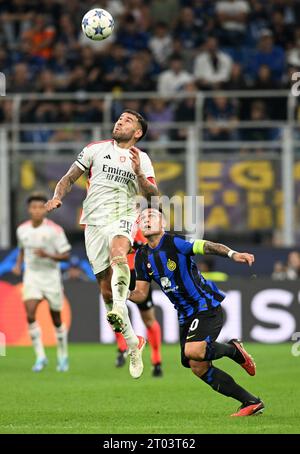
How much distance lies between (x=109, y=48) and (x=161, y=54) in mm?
1119

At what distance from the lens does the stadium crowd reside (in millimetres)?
20750

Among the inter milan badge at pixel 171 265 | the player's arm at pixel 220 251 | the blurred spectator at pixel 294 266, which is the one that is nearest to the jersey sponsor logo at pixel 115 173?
the inter milan badge at pixel 171 265

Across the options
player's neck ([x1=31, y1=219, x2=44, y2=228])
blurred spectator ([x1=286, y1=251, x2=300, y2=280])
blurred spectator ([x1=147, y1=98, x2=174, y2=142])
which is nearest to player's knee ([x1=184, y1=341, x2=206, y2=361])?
player's neck ([x1=31, y1=219, x2=44, y2=228])

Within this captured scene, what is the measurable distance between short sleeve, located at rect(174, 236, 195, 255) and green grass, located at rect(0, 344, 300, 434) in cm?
154

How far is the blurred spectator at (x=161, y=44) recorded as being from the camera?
76.8ft

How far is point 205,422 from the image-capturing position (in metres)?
9.90

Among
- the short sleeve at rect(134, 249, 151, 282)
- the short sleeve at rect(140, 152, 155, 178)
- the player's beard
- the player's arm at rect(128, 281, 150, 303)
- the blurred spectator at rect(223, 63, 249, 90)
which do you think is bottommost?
the player's arm at rect(128, 281, 150, 303)

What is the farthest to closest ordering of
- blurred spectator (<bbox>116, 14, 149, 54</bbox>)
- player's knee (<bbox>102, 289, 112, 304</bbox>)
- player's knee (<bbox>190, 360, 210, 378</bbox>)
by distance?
1. blurred spectator (<bbox>116, 14, 149, 54</bbox>)
2. player's knee (<bbox>102, 289, 112, 304</bbox>)
3. player's knee (<bbox>190, 360, 210, 378</bbox>)

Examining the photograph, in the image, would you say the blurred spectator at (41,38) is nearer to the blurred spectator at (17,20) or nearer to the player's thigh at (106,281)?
the blurred spectator at (17,20)

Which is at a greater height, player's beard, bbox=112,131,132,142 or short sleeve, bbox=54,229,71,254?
player's beard, bbox=112,131,132,142

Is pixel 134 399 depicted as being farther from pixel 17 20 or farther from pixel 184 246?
pixel 17 20

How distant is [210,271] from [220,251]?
34.3 feet

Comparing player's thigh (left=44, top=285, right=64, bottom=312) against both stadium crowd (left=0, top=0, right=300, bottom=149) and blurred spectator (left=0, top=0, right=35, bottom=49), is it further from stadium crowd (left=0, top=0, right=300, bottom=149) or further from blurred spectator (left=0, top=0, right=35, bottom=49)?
blurred spectator (left=0, top=0, right=35, bottom=49)

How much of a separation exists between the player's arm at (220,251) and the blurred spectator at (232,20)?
14.5 metres
